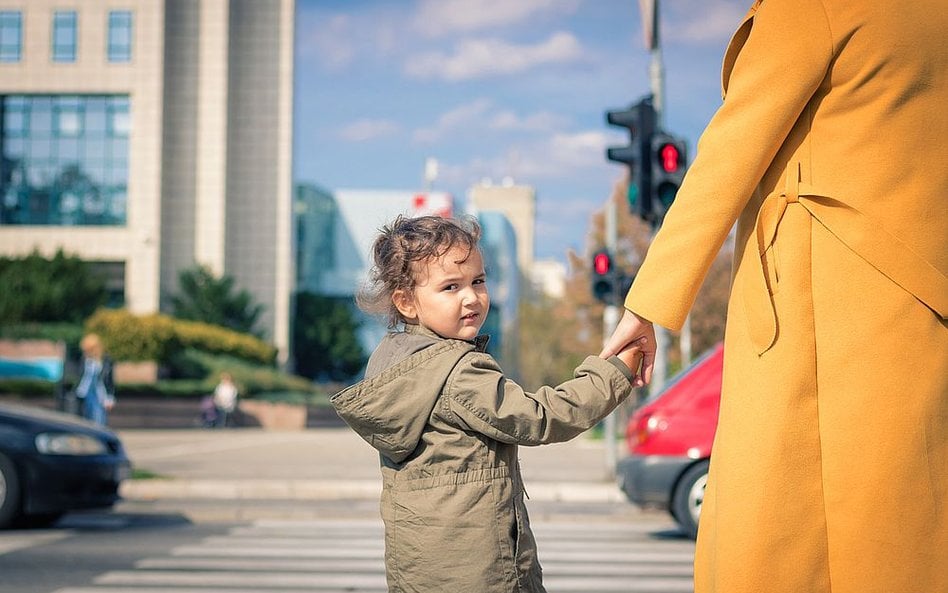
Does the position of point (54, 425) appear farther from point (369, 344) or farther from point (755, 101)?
point (369, 344)

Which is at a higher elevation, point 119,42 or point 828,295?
point 119,42

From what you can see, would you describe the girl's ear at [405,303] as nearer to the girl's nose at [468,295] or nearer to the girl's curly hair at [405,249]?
the girl's curly hair at [405,249]

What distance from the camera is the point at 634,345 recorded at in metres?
2.92

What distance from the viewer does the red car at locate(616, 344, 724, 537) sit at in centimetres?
900

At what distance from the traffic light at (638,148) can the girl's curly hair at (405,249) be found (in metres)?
8.44

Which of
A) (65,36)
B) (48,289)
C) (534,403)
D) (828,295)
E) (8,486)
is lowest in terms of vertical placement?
(8,486)

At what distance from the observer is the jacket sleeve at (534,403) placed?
2840 millimetres

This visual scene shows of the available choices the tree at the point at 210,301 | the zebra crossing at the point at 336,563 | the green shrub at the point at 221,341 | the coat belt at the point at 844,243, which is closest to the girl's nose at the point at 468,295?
the coat belt at the point at 844,243

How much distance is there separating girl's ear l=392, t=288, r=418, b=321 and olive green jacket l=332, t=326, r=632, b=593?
5.2 inches

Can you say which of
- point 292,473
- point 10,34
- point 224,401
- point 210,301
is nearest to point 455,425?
point 292,473

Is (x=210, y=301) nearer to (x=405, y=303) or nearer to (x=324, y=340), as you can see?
(x=324, y=340)

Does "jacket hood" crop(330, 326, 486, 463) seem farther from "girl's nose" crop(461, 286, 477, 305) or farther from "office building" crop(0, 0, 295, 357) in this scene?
"office building" crop(0, 0, 295, 357)

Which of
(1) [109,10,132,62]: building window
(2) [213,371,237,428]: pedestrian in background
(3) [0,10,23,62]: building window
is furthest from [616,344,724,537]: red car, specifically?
(3) [0,10,23,62]: building window

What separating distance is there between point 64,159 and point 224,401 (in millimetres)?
15840
